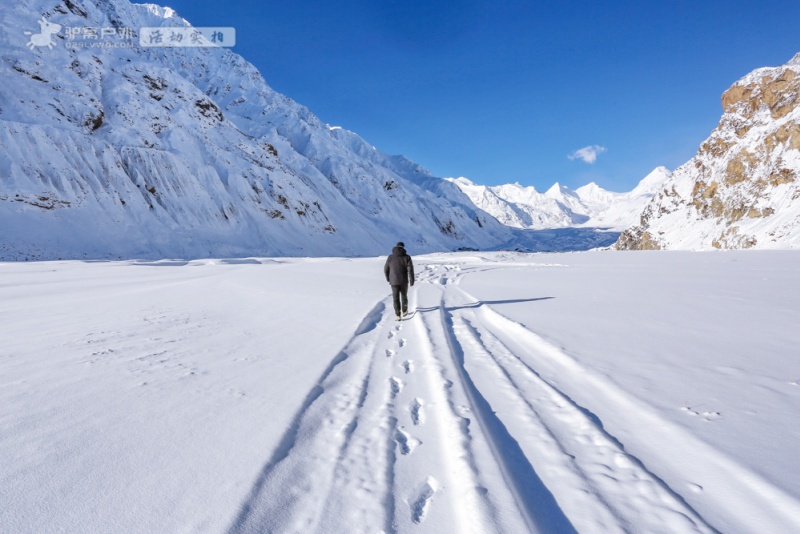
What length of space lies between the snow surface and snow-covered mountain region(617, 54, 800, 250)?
56223mm

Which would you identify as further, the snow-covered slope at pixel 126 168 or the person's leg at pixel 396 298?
the snow-covered slope at pixel 126 168

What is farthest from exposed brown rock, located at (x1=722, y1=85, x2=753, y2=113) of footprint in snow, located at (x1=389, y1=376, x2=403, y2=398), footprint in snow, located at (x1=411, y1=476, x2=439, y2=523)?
footprint in snow, located at (x1=411, y1=476, x2=439, y2=523)

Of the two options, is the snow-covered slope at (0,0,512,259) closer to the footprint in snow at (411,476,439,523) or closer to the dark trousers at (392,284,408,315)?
the dark trousers at (392,284,408,315)

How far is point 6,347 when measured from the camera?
510 centimetres

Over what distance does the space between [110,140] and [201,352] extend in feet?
210

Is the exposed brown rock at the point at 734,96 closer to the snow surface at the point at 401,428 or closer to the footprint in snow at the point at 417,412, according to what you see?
the snow surface at the point at 401,428

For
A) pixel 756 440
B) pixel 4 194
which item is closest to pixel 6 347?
pixel 756 440

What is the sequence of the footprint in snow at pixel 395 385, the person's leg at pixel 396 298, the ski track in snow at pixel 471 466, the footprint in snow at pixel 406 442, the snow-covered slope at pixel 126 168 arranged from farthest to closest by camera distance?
the snow-covered slope at pixel 126 168 → the person's leg at pixel 396 298 → the footprint in snow at pixel 395 385 → the footprint in snow at pixel 406 442 → the ski track in snow at pixel 471 466

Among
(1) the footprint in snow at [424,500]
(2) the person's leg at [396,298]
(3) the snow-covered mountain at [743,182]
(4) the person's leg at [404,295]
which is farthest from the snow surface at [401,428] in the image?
(3) the snow-covered mountain at [743,182]

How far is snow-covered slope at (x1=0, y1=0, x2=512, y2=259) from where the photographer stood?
3859 cm

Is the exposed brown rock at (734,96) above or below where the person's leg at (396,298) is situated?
above

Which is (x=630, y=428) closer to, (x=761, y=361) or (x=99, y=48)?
(x=761, y=361)

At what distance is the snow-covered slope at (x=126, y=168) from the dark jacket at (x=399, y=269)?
4119 cm

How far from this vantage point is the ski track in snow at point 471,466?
2.11m
